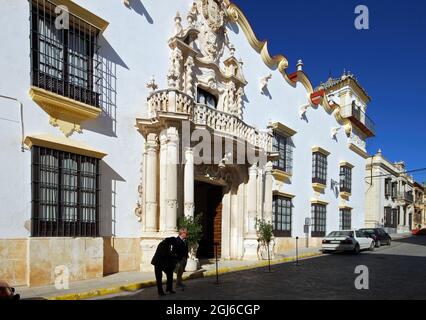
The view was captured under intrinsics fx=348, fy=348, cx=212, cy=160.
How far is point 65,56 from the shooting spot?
32.3ft

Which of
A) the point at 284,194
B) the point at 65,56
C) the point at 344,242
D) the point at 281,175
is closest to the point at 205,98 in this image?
the point at 65,56

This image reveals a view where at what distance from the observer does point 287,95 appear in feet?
68.9

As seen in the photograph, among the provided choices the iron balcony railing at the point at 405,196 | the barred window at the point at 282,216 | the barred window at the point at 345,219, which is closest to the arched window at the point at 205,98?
the barred window at the point at 282,216

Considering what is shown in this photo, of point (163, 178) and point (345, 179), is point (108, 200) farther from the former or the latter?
point (345, 179)

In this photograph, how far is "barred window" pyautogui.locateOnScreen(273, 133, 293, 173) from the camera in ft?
64.6

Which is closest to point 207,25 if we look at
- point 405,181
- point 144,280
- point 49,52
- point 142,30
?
point 142,30

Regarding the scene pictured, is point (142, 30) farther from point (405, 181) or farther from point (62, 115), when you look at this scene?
point (405, 181)

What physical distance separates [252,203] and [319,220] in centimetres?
987

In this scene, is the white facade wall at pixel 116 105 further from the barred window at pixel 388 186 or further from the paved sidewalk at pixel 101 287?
the barred window at pixel 388 186

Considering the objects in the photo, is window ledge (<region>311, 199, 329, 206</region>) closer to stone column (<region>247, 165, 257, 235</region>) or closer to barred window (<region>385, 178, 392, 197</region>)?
stone column (<region>247, 165, 257, 235</region>)

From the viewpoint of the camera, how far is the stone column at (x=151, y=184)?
37.6ft

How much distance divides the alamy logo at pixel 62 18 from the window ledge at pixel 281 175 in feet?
41.1

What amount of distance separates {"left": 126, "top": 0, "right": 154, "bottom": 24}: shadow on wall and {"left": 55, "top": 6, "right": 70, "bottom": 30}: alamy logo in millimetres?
2715

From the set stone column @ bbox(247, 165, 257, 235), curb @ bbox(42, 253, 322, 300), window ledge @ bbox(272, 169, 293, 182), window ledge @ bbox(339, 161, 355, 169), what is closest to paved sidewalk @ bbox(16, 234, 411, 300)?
curb @ bbox(42, 253, 322, 300)
